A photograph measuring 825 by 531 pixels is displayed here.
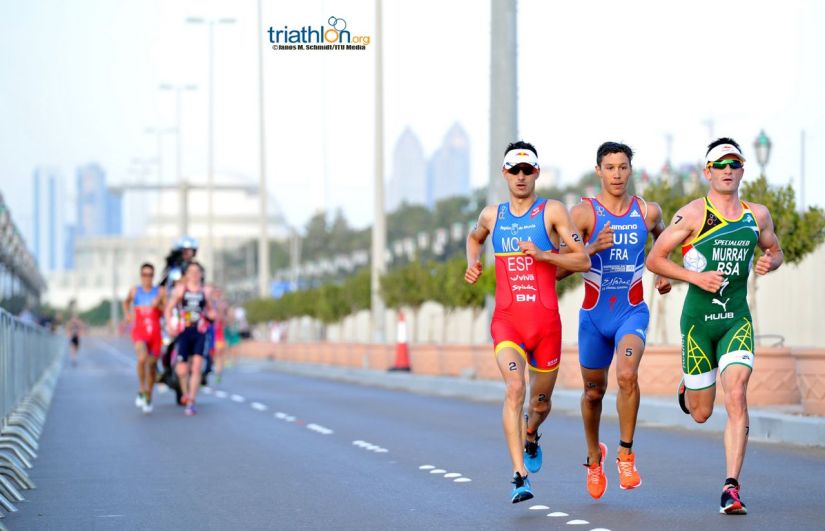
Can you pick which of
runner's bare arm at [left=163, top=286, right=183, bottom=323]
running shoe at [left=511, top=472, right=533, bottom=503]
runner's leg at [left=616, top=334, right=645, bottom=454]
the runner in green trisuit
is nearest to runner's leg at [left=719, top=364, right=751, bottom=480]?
the runner in green trisuit

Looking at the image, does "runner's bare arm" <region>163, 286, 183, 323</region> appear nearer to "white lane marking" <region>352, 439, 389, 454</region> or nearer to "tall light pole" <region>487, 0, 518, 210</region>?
"white lane marking" <region>352, 439, 389, 454</region>

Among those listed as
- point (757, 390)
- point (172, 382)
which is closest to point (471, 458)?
point (757, 390)

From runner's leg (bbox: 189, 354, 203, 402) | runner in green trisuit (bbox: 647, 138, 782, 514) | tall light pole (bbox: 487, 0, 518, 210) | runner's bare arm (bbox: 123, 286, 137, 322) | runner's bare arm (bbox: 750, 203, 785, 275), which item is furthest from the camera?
tall light pole (bbox: 487, 0, 518, 210)

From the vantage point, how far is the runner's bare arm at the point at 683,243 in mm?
10188

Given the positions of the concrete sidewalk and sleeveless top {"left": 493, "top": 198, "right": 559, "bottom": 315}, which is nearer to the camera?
sleeveless top {"left": 493, "top": 198, "right": 559, "bottom": 315}

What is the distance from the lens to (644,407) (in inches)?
801

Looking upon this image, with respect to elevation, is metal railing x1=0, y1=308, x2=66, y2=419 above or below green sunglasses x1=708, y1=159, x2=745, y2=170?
below

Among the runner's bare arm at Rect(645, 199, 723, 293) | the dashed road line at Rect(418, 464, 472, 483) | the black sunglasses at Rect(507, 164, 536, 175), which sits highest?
the black sunglasses at Rect(507, 164, 536, 175)

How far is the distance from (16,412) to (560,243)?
10.3m

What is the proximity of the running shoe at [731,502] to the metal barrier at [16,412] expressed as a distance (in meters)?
4.65

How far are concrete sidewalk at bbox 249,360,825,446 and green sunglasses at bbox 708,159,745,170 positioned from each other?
5582 millimetres

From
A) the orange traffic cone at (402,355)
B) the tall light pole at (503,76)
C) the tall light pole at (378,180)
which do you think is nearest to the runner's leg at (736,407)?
the tall light pole at (503,76)

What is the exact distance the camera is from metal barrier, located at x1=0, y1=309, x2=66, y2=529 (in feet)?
42.2

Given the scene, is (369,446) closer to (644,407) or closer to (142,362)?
(644,407)
